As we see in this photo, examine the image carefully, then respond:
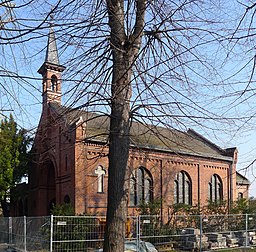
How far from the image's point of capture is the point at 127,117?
543 centimetres

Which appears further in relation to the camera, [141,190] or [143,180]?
[143,180]

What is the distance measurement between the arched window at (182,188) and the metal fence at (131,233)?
7586mm

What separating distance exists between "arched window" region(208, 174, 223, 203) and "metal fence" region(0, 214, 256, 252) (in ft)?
35.6

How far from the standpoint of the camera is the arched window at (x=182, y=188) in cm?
3106

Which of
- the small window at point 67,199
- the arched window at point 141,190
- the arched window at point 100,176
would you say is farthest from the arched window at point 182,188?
the small window at point 67,199

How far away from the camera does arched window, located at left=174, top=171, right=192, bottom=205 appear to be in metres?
31.1

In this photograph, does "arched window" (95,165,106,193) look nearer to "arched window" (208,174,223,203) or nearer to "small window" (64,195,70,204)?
"small window" (64,195,70,204)

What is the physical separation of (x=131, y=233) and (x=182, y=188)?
1343 centimetres

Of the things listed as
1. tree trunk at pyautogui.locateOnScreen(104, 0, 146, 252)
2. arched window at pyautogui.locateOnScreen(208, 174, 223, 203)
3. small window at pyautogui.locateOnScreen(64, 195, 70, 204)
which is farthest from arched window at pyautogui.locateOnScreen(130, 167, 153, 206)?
tree trunk at pyautogui.locateOnScreen(104, 0, 146, 252)

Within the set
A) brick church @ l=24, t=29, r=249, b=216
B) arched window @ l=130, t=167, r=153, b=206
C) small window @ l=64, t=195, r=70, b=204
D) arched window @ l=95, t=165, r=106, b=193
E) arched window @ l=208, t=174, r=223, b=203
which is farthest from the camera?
arched window @ l=208, t=174, r=223, b=203

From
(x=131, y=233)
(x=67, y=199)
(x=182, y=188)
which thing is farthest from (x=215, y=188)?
(x=131, y=233)

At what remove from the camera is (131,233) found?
18719mm

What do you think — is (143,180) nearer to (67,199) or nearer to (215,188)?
(67,199)

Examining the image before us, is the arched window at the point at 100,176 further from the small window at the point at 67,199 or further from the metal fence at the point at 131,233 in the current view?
the metal fence at the point at 131,233
